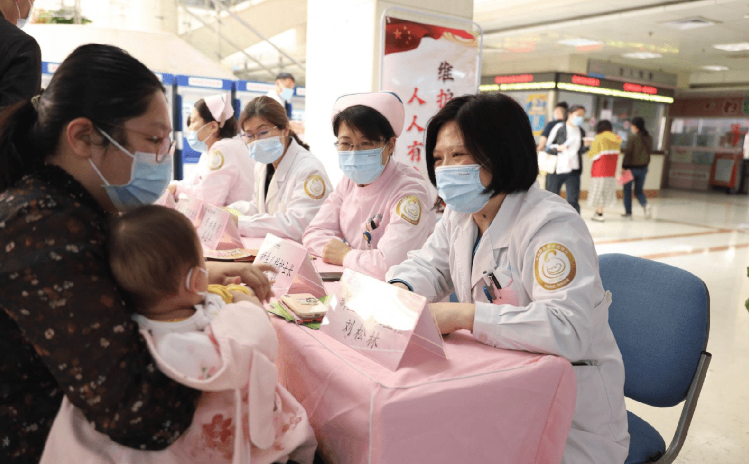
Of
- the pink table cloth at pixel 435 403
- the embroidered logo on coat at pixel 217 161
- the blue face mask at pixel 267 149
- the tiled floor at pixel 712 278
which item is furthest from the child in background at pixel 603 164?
the pink table cloth at pixel 435 403

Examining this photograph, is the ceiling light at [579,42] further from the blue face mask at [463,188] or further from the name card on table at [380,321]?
the name card on table at [380,321]

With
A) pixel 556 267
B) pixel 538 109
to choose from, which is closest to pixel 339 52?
pixel 556 267

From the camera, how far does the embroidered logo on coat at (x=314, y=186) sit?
2.73 m

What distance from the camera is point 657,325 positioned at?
1.50 metres

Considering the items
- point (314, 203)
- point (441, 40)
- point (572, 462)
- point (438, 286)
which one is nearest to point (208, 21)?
point (441, 40)

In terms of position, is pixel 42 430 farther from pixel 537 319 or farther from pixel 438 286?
pixel 438 286

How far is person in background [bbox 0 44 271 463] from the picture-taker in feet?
2.48

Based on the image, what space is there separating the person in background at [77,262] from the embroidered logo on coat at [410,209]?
122 cm

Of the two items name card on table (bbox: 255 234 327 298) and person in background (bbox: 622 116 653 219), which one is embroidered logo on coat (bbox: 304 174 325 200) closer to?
name card on table (bbox: 255 234 327 298)

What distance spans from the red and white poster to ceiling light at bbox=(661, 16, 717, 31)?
18.0ft

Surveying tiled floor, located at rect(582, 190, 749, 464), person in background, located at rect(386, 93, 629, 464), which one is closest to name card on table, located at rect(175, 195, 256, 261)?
person in background, located at rect(386, 93, 629, 464)

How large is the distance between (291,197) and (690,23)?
7.90 m

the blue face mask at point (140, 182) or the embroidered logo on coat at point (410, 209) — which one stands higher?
the blue face mask at point (140, 182)

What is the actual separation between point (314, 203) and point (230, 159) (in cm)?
106
